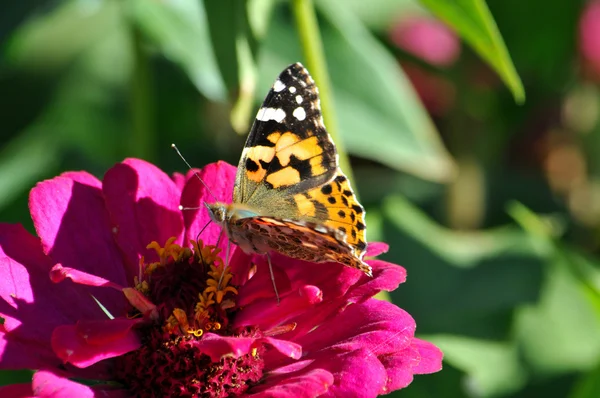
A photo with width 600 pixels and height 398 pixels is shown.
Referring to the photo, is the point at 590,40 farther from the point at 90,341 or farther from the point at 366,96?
the point at 90,341

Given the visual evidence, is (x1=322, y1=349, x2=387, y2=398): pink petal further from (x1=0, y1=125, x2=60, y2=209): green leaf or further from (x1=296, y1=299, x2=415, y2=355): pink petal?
(x1=0, y1=125, x2=60, y2=209): green leaf

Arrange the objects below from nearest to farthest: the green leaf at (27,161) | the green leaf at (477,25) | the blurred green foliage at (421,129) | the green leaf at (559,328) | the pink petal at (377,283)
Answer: the pink petal at (377,283) < the green leaf at (477,25) < the blurred green foliage at (421,129) < the green leaf at (559,328) < the green leaf at (27,161)

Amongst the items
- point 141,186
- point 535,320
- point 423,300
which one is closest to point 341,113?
point 423,300

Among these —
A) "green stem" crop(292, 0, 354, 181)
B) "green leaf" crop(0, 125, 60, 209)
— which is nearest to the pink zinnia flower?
"green stem" crop(292, 0, 354, 181)

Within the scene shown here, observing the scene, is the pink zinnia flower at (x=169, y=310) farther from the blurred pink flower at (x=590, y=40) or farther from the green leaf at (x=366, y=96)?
the blurred pink flower at (x=590, y=40)

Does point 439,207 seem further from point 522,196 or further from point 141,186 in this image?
point 141,186

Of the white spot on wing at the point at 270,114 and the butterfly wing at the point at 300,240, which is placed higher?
the white spot on wing at the point at 270,114

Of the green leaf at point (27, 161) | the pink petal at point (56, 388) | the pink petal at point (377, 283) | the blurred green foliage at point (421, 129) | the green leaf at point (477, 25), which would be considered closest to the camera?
the pink petal at point (56, 388)

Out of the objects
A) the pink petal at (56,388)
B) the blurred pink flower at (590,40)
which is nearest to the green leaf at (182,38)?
the pink petal at (56,388)
